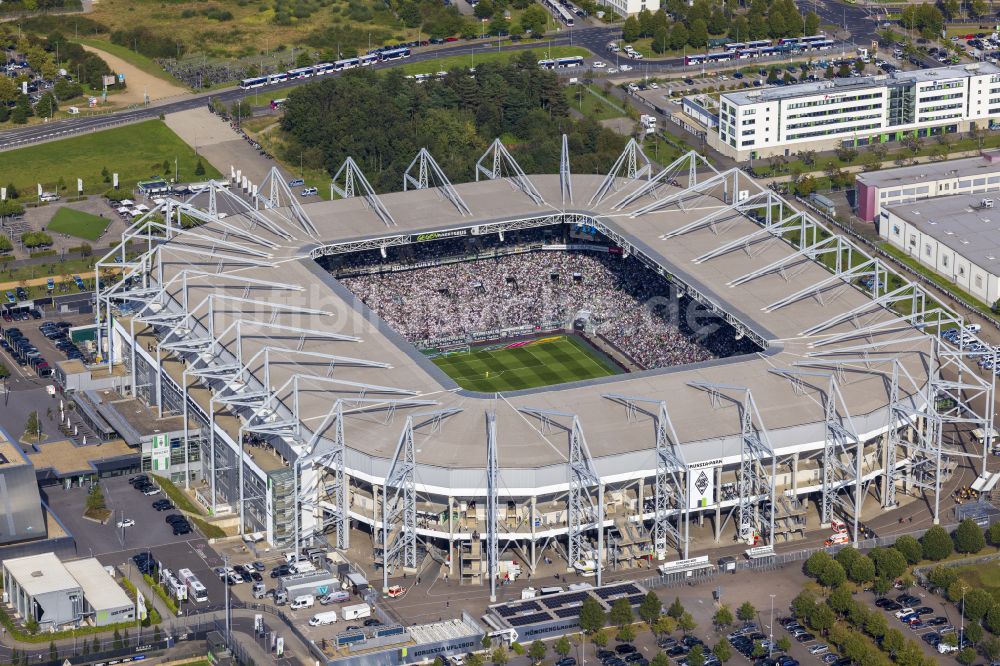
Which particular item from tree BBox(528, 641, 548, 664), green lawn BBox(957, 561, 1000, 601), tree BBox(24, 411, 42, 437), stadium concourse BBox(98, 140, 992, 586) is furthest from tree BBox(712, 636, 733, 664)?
tree BBox(24, 411, 42, 437)

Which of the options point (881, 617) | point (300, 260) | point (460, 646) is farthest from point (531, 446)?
point (300, 260)

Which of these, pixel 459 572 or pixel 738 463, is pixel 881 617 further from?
pixel 459 572

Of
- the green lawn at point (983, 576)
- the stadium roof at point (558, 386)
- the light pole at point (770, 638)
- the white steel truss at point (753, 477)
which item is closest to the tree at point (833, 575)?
the light pole at point (770, 638)

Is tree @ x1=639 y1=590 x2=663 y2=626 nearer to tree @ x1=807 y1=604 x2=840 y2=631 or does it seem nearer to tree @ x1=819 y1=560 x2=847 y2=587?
tree @ x1=807 y1=604 x2=840 y2=631

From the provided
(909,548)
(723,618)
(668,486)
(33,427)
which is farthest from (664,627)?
(33,427)

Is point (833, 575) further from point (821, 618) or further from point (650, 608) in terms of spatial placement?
point (650, 608)

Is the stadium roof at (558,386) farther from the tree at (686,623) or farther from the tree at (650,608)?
the tree at (686,623)
